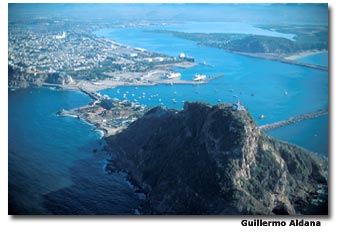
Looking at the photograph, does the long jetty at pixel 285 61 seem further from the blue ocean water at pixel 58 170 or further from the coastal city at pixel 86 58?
the blue ocean water at pixel 58 170

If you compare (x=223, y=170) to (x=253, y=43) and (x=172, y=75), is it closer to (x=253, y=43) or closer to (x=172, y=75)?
(x=172, y=75)

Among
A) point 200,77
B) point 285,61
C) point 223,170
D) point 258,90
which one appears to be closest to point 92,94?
point 200,77

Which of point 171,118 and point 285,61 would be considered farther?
point 285,61

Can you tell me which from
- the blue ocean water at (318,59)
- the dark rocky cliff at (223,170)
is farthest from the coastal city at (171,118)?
the blue ocean water at (318,59)

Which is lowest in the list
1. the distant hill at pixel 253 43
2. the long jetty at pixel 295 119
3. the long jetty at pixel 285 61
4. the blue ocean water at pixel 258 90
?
the long jetty at pixel 295 119

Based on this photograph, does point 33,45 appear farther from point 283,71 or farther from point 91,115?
point 283,71

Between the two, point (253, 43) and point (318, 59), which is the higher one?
point (253, 43)
